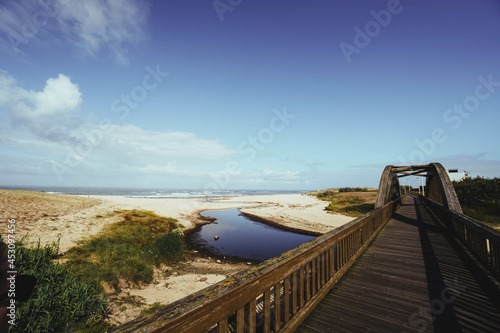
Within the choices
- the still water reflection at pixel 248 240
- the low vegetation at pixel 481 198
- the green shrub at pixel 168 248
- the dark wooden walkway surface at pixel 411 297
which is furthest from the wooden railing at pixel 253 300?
the low vegetation at pixel 481 198

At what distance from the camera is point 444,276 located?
184 inches

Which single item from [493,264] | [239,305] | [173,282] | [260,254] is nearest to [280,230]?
[260,254]

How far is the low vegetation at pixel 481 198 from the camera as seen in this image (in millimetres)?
15359

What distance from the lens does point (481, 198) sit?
18.1 m

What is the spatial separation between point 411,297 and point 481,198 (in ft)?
74.1

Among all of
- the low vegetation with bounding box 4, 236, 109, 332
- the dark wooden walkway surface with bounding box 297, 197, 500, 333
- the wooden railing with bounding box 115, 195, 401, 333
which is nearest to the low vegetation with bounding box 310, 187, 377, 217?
the dark wooden walkway surface with bounding box 297, 197, 500, 333

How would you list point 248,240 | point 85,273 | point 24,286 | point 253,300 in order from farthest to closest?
point 248,240
point 85,273
point 253,300
point 24,286

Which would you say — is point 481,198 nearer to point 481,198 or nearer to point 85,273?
point 481,198

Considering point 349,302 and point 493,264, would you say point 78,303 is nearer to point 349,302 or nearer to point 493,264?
point 349,302

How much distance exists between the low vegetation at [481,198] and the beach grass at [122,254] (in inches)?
828

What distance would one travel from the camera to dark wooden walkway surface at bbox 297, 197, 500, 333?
9.97 ft

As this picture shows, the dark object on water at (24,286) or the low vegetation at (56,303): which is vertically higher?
the dark object on water at (24,286)

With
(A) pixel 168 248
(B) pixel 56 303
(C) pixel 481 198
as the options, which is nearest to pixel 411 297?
(B) pixel 56 303

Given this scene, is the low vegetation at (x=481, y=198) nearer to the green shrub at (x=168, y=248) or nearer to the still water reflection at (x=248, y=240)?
the still water reflection at (x=248, y=240)
